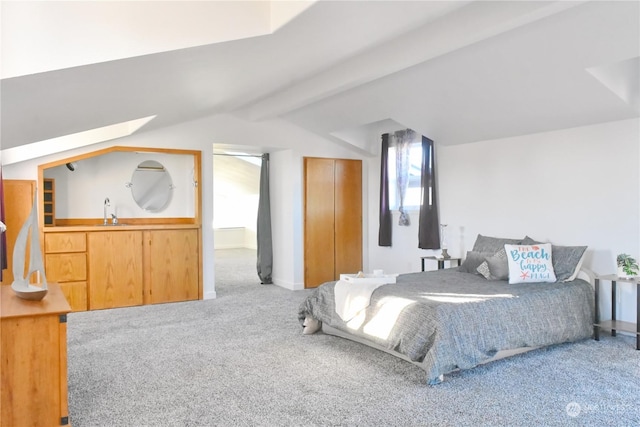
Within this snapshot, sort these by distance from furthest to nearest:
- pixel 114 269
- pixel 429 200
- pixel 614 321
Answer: pixel 429 200 → pixel 114 269 → pixel 614 321

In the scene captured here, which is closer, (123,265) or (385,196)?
(123,265)

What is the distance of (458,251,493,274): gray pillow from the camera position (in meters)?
4.60

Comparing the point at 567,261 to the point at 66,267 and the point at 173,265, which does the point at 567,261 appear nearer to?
the point at 173,265

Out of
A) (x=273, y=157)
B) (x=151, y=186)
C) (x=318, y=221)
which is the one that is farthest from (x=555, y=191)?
(x=151, y=186)

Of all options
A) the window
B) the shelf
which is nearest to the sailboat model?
the shelf

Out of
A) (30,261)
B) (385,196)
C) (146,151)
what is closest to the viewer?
Answer: (30,261)

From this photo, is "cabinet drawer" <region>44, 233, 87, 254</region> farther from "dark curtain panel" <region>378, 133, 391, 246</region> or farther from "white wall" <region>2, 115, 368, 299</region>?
"dark curtain panel" <region>378, 133, 391, 246</region>

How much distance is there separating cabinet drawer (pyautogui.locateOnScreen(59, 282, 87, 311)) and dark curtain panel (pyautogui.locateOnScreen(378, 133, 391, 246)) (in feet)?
12.3

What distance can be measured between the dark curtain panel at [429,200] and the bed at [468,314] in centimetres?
123

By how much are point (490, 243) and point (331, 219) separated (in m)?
2.45

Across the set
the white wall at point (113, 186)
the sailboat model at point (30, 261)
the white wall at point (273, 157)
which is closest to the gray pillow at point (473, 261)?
the white wall at point (273, 157)

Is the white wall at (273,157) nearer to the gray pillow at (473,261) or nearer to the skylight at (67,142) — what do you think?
the skylight at (67,142)

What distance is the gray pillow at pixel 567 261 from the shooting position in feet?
13.3

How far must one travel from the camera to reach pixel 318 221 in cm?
657
